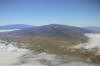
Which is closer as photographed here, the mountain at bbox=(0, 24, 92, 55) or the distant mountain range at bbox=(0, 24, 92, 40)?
the mountain at bbox=(0, 24, 92, 55)

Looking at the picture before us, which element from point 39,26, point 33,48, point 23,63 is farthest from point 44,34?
point 23,63

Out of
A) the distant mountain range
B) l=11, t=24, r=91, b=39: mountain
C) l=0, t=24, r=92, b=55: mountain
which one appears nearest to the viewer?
l=0, t=24, r=92, b=55: mountain

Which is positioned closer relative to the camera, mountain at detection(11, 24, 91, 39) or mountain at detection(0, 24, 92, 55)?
mountain at detection(0, 24, 92, 55)

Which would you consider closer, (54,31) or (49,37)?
(49,37)

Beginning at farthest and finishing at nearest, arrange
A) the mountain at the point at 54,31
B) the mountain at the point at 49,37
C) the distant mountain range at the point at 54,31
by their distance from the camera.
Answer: the mountain at the point at 54,31 < the distant mountain range at the point at 54,31 < the mountain at the point at 49,37

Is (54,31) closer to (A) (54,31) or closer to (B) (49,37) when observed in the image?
(A) (54,31)

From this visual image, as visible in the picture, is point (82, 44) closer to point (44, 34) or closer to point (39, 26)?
point (44, 34)

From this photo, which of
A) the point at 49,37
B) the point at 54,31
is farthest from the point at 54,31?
the point at 49,37

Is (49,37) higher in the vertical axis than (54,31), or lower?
lower

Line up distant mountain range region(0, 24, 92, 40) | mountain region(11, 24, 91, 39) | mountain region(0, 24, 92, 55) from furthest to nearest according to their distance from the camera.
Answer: mountain region(11, 24, 91, 39) → distant mountain range region(0, 24, 92, 40) → mountain region(0, 24, 92, 55)

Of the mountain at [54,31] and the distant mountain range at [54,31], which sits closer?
the distant mountain range at [54,31]

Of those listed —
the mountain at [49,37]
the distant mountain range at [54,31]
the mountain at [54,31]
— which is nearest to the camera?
the mountain at [49,37]
